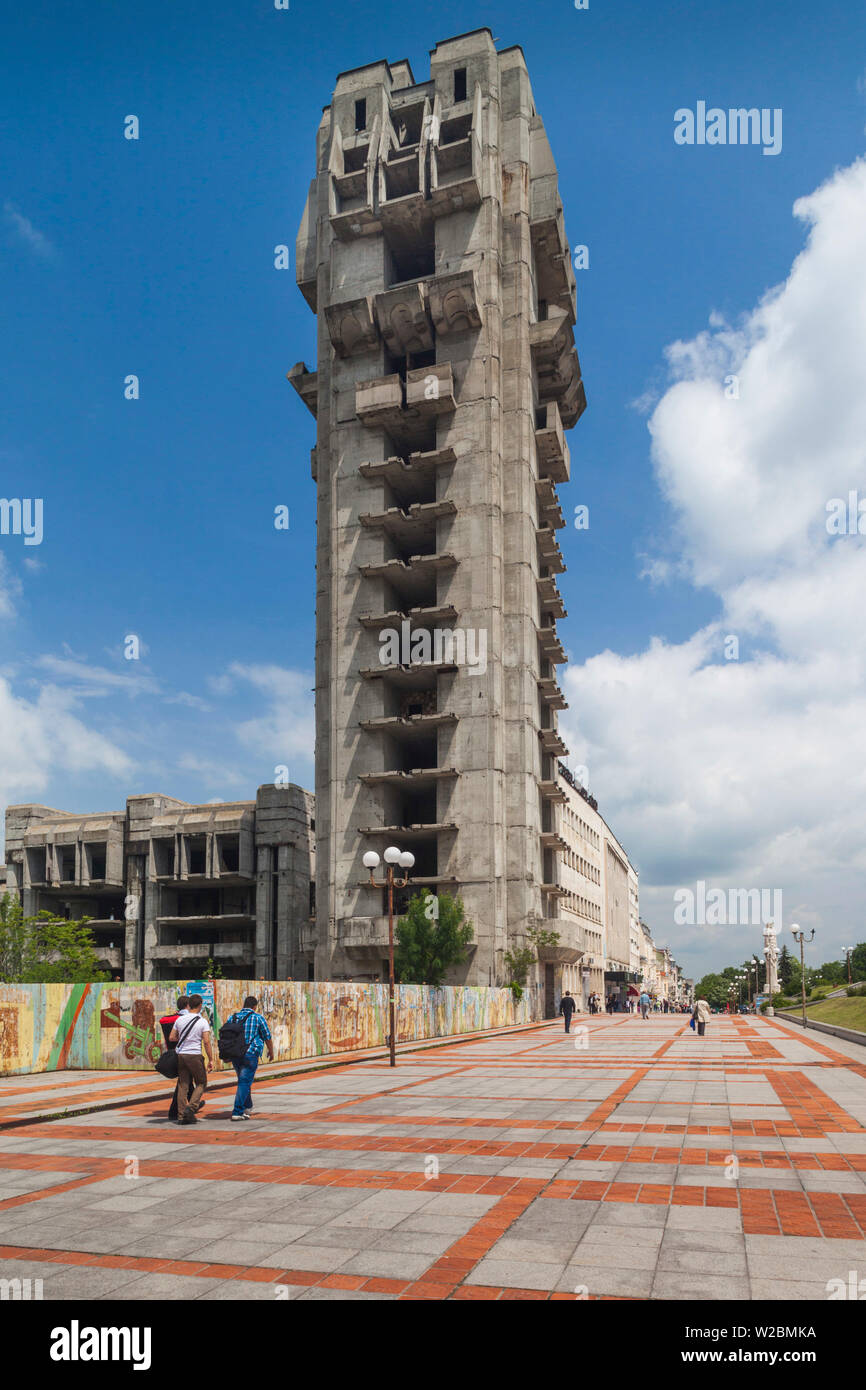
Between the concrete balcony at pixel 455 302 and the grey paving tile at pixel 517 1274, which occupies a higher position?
the concrete balcony at pixel 455 302

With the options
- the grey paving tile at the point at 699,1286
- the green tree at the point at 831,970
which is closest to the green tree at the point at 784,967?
the green tree at the point at 831,970

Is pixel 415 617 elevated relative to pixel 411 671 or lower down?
elevated

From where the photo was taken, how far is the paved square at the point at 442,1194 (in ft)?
19.5

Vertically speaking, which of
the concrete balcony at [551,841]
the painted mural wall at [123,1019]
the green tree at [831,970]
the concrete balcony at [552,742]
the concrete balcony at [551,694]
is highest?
the concrete balcony at [551,694]

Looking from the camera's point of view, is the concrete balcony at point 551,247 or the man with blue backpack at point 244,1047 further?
the concrete balcony at point 551,247

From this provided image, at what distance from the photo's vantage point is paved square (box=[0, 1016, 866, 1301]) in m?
5.94

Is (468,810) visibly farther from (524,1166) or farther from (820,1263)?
(820,1263)

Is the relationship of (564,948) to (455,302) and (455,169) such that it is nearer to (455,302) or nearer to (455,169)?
(455,302)

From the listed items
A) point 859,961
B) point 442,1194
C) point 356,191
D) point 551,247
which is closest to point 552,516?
point 551,247

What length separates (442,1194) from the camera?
8.18 meters

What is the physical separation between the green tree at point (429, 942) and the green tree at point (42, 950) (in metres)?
26.0

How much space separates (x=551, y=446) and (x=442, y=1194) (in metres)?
60.0

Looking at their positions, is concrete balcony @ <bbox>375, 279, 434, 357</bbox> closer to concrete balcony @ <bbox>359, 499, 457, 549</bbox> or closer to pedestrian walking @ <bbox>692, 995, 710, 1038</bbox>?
concrete balcony @ <bbox>359, 499, 457, 549</bbox>

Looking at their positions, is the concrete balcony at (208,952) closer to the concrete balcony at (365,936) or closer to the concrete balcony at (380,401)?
the concrete balcony at (365,936)
